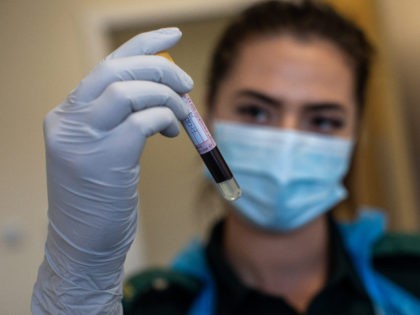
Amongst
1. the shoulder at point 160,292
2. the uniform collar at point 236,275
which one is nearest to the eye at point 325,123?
the uniform collar at point 236,275

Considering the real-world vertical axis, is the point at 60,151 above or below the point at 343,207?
above

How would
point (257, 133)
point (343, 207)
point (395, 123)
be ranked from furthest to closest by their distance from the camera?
point (395, 123) < point (343, 207) < point (257, 133)

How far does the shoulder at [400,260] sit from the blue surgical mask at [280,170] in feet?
0.55

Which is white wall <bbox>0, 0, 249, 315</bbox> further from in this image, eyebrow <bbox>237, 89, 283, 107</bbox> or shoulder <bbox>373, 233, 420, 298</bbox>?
shoulder <bbox>373, 233, 420, 298</bbox>

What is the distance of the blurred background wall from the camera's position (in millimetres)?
595

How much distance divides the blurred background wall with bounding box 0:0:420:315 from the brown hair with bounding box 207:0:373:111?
191 mm

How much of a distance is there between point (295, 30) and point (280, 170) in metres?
0.28

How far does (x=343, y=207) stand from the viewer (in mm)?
1181

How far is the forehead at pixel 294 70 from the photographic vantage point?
33.8 inches

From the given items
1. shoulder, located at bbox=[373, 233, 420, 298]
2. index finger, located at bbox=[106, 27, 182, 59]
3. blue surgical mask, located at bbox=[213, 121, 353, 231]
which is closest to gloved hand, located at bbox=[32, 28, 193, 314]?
index finger, located at bbox=[106, 27, 182, 59]

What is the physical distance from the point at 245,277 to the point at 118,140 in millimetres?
573

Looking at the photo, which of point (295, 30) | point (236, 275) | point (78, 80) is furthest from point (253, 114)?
point (78, 80)

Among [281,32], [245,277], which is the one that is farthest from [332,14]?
[245,277]

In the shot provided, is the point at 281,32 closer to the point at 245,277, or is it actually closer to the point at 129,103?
the point at 245,277
